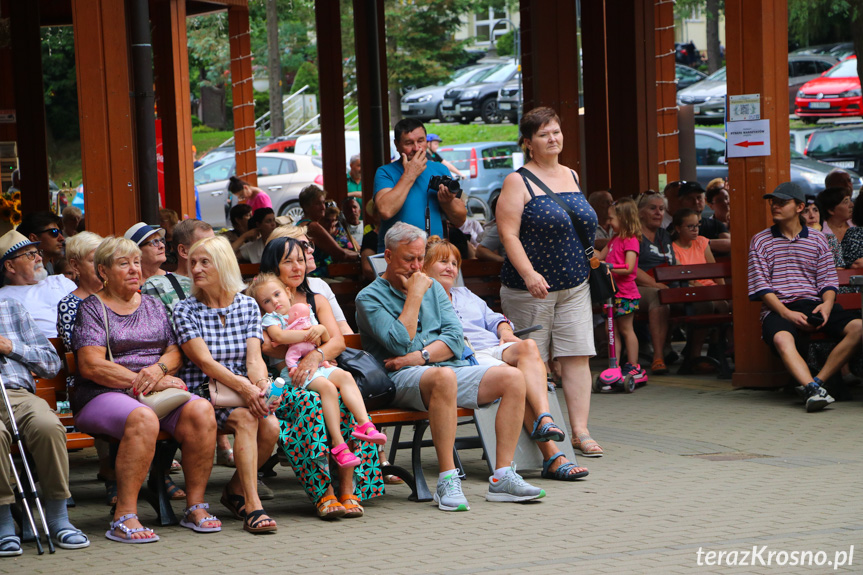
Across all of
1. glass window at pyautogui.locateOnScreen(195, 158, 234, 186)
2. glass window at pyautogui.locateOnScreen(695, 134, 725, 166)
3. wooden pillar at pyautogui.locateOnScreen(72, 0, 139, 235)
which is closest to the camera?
wooden pillar at pyautogui.locateOnScreen(72, 0, 139, 235)

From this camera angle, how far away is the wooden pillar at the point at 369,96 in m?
17.2

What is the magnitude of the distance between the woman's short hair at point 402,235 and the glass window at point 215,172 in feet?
78.2

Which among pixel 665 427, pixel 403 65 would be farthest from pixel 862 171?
pixel 665 427

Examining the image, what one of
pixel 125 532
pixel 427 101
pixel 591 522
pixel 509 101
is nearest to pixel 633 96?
pixel 591 522

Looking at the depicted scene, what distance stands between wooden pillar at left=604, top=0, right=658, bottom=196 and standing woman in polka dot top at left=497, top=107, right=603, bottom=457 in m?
7.93

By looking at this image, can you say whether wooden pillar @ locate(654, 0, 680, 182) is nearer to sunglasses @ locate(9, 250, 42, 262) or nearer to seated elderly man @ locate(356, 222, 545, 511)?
seated elderly man @ locate(356, 222, 545, 511)

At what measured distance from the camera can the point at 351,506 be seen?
19.7ft

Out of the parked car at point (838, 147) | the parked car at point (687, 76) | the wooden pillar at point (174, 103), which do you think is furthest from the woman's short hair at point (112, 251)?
the parked car at point (687, 76)

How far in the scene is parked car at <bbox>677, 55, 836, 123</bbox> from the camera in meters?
32.2

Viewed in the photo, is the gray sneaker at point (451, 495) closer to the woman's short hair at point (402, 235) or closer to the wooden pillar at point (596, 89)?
the woman's short hair at point (402, 235)

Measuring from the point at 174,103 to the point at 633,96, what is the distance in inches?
322

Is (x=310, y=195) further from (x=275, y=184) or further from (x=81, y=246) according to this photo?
(x=275, y=184)

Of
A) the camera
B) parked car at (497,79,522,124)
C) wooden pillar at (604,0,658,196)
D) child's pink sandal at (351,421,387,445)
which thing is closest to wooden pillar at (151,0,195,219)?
wooden pillar at (604,0,658,196)

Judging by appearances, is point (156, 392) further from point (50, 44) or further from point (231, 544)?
point (50, 44)
